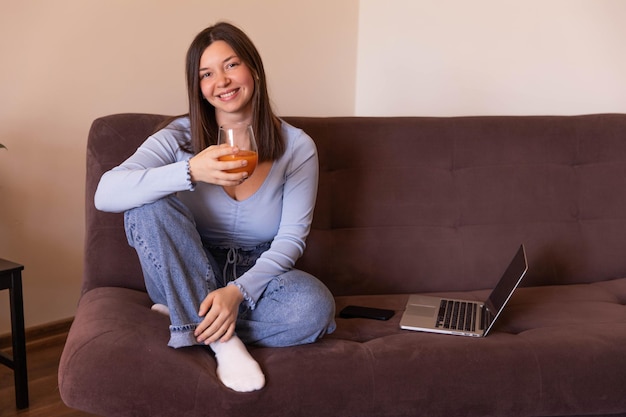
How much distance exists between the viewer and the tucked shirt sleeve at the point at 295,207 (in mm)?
1942

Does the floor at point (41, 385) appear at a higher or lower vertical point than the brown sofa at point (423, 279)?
lower

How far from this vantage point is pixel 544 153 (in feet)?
8.18

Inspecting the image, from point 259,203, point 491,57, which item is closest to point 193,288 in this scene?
point 259,203

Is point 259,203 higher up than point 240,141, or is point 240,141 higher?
point 240,141

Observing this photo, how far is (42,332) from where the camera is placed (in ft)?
9.18

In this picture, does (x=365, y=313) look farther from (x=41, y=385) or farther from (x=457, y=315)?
(x=41, y=385)

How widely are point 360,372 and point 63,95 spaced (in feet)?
5.31

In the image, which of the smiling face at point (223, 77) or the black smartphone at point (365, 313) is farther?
the black smartphone at point (365, 313)

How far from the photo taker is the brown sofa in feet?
5.34

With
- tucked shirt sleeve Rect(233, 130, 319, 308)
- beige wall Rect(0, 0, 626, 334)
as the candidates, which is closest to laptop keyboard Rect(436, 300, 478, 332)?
tucked shirt sleeve Rect(233, 130, 319, 308)

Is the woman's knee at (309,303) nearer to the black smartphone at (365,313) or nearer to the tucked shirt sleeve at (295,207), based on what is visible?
the tucked shirt sleeve at (295,207)

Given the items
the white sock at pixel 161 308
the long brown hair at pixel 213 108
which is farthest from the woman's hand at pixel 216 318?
the long brown hair at pixel 213 108

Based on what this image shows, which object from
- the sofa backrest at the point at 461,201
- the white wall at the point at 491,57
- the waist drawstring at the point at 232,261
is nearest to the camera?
the waist drawstring at the point at 232,261

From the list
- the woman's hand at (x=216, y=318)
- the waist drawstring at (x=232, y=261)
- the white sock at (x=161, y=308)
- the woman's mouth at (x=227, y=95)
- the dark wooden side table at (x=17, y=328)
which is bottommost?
the dark wooden side table at (x=17, y=328)
